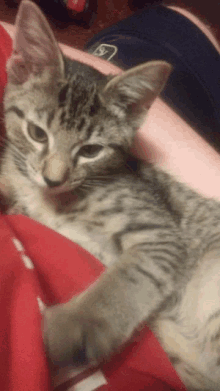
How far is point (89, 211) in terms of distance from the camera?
884 mm

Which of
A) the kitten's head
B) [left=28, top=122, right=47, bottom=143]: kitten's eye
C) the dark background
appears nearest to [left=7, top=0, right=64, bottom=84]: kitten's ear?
the kitten's head

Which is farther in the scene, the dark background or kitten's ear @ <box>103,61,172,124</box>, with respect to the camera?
the dark background

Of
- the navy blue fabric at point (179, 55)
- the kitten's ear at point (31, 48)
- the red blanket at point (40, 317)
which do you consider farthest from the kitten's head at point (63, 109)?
the navy blue fabric at point (179, 55)

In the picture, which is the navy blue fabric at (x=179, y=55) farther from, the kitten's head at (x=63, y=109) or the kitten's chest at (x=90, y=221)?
the kitten's chest at (x=90, y=221)

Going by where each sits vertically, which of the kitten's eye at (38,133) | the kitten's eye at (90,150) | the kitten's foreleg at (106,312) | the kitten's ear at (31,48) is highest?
the kitten's ear at (31,48)

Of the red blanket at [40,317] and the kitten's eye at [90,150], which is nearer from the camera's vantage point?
the red blanket at [40,317]

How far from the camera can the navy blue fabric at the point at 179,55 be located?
1.37 m

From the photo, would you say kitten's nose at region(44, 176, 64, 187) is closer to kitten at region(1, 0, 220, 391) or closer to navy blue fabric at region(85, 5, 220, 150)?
kitten at region(1, 0, 220, 391)

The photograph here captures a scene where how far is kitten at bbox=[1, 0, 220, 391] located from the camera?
77cm

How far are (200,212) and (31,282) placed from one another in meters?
0.62

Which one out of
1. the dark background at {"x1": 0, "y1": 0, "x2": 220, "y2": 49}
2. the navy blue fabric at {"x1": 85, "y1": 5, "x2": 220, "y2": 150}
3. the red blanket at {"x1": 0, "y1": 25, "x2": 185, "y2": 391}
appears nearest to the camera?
the red blanket at {"x1": 0, "y1": 25, "x2": 185, "y2": 391}

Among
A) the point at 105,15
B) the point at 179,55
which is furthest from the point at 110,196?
the point at 105,15

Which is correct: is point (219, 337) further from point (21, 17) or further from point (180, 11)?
point (180, 11)

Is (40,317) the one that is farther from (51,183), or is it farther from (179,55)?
(179,55)
